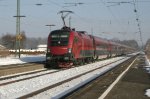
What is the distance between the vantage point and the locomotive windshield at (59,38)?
31.8 m

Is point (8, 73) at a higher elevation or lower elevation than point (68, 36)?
lower

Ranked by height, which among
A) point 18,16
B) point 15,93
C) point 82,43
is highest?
point 18,16

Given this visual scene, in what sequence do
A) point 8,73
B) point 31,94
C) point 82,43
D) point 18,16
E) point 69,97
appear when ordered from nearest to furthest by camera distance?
point 69,97, point 31,94, point 8,73, point 82,43, point 18,16

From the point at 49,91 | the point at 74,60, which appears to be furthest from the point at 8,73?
the point at 49,91

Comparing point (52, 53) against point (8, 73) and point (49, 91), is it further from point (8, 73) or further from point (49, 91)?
point (49, 91)

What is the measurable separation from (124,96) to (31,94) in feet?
11.9

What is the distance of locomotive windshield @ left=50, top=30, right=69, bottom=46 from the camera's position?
104 ft

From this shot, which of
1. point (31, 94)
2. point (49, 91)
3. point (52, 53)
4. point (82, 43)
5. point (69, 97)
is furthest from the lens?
point (82, 43)

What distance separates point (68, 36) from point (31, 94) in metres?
17.9

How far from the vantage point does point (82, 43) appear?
121 ft

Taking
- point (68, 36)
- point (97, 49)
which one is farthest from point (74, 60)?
point (97, 49)

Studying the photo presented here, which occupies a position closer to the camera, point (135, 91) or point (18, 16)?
point (135, 91)

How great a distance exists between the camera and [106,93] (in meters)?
14.0

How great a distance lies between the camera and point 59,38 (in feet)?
105
